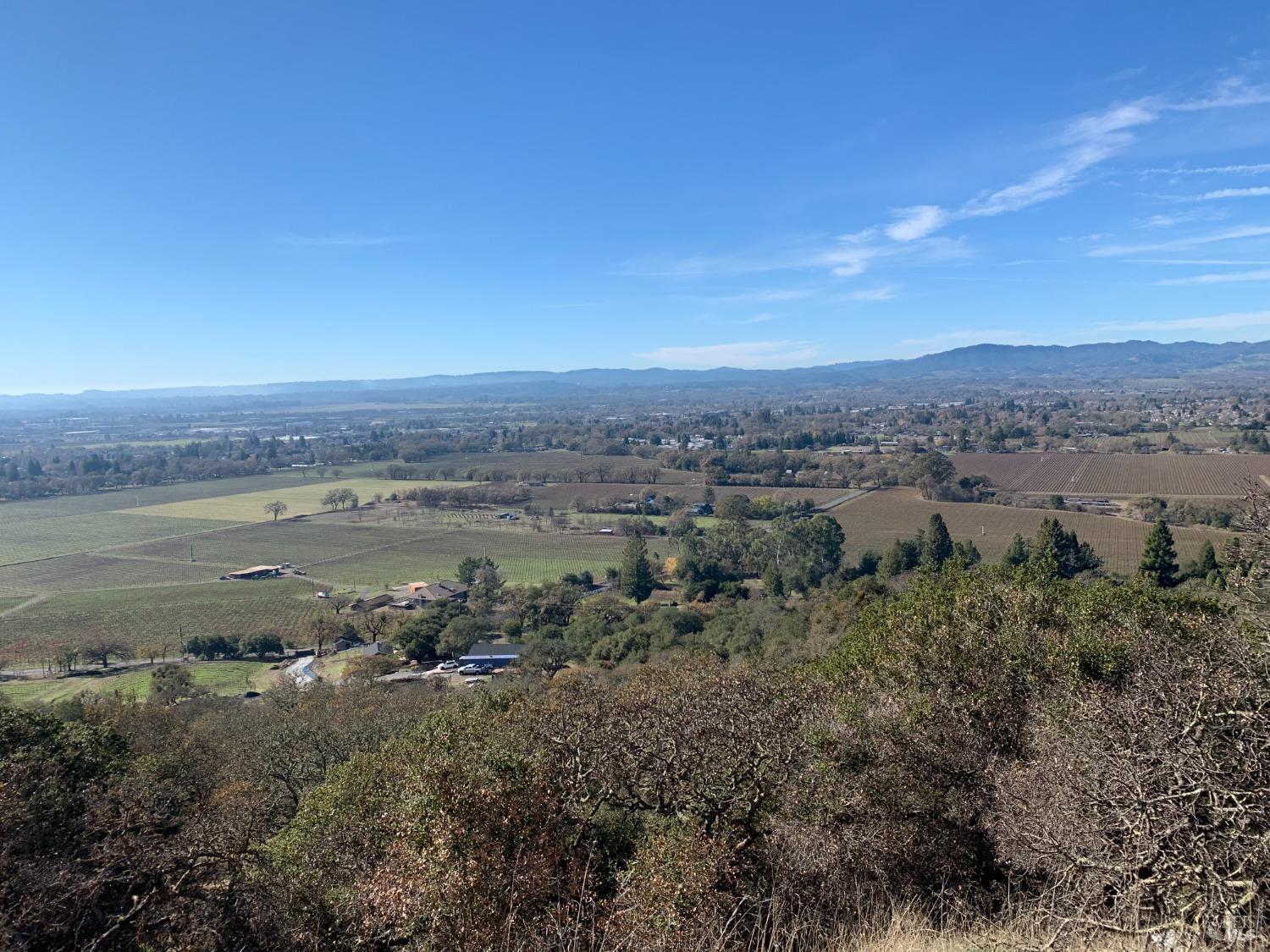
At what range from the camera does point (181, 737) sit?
55.7ft

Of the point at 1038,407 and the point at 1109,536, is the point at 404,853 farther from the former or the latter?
the point at 1038,407

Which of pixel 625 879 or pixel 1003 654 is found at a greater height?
pixel 1003 654

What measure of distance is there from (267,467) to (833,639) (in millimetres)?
87677

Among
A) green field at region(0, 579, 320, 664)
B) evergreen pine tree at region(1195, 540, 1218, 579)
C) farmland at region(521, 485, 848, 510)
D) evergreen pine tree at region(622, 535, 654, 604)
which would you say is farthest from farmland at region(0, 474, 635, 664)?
evergreen pine tree at region(1195, 540, 1218, 579)

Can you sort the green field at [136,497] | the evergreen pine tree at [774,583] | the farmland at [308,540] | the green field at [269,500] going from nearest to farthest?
the farmland at [308,540]
the evergreen pine tree at [774,583]
the green field at [136,497]
the green field at [269,500]

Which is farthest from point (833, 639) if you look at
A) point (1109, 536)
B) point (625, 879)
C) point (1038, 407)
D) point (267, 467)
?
point (1038, 407)

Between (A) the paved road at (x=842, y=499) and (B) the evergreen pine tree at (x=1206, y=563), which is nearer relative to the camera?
(B) the evergreen pine tree at (x=1206, y=563)

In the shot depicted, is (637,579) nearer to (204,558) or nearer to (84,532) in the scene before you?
(204,558)

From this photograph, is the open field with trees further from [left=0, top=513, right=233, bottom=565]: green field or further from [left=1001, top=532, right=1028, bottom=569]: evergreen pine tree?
[left=0, top=513, right=233, bottom=565]: green field

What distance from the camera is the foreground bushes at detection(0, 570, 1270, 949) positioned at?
18.0 feet

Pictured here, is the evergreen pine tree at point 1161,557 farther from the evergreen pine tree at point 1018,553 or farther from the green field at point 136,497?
the green field at point 136,497

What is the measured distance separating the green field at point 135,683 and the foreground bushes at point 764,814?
1839 cm

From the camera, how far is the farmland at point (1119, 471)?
52.8m

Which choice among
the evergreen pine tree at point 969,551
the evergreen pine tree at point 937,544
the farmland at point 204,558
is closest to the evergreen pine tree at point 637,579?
the farmland at point 204,558
